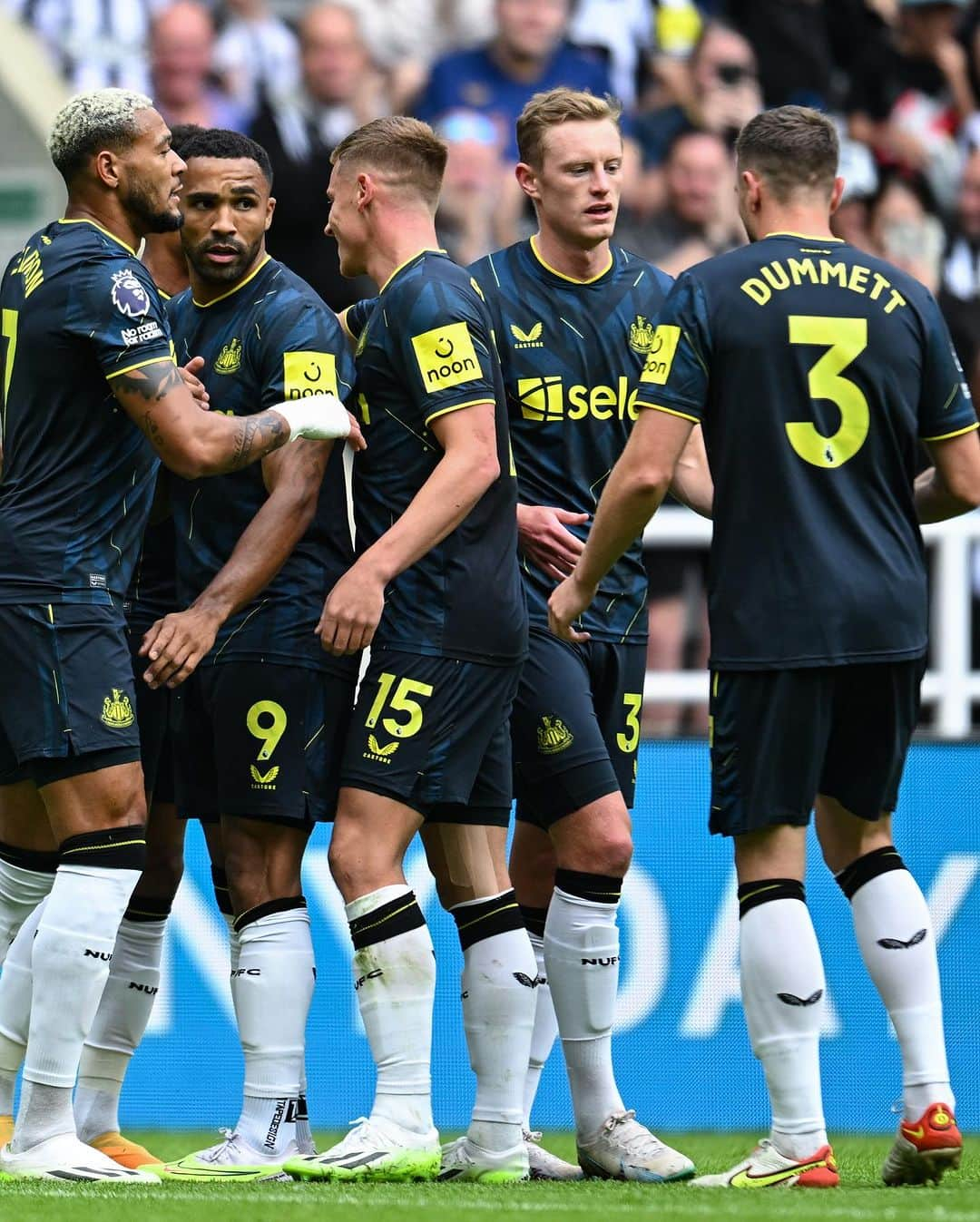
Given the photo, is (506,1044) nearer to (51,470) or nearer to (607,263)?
(51,470)

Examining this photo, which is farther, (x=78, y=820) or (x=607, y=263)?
(x=607, y=263)

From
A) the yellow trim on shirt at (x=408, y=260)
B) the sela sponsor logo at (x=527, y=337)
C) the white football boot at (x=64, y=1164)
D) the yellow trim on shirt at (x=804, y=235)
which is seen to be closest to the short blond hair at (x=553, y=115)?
the sela sponsor logo at (x=527, y=337)

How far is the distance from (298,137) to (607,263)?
17.1ft

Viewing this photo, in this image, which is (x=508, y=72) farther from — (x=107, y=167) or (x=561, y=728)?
(x=561, y=728)

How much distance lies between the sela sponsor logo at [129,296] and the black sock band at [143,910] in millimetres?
1813

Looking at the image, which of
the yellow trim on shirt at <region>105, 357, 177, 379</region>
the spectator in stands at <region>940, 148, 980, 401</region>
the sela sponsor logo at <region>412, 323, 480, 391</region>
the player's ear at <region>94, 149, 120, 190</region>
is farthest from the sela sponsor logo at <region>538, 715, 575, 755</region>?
the spectator in stands at <region>940, 148, 980, 401</region>

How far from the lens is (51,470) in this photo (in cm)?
536

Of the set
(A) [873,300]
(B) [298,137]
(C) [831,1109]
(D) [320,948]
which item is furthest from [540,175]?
(B) [298,137]

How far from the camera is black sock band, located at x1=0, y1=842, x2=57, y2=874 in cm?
576

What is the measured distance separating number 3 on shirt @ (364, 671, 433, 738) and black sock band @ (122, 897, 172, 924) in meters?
1.14

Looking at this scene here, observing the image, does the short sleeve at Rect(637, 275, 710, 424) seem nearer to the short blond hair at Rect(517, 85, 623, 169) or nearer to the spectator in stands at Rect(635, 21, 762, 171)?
the short blond hair at Rect(517, 85, 623, 169)

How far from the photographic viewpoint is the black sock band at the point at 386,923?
211 inches

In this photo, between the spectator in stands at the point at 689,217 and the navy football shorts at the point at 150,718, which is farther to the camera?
the spectator in stands at the point at 689,217

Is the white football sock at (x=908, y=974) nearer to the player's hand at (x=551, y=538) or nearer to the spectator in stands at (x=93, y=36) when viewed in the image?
the player's hand at (x=551, y=538)
